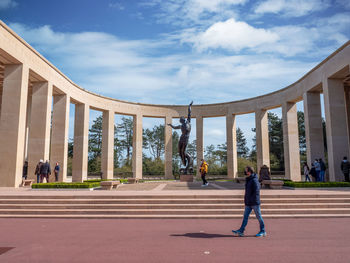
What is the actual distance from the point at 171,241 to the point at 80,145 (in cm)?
2234

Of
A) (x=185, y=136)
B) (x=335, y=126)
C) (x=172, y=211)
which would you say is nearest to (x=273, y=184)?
(x=172, y=211)

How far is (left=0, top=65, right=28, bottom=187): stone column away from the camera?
17.6 metres

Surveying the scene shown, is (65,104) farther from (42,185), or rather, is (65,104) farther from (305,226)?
(305,226)

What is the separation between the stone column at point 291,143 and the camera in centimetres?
2567

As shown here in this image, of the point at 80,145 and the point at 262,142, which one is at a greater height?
the point at 262,142

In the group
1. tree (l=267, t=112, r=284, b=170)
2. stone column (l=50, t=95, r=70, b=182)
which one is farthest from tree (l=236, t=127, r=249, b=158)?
stone column (l=50, t=95, r=70, b=182)

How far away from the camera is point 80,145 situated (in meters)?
26.6

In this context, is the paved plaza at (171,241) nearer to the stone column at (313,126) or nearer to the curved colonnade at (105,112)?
the curved colonnade at (105,112)

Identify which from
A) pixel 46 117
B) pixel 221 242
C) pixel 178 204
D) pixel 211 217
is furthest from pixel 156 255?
pixel 46 117

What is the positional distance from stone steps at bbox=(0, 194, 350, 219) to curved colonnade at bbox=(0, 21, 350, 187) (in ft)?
28.7

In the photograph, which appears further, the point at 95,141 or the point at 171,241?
the point at 95,141

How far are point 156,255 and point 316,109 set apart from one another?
22237 millimetres

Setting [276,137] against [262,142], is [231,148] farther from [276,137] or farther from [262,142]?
[276,137]

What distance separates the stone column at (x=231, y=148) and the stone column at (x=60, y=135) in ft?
54.6
